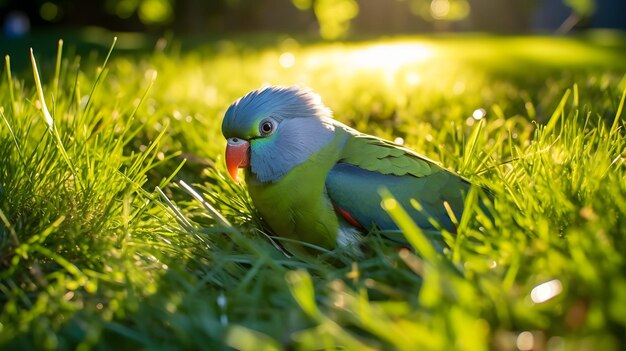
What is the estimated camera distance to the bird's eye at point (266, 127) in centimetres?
208

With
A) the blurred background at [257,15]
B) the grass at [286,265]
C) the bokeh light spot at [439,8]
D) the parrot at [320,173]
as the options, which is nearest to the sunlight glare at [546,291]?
the grass at [286,265]

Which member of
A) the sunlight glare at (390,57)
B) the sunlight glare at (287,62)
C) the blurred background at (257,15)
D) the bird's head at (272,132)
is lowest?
the bird's head at (272,132)

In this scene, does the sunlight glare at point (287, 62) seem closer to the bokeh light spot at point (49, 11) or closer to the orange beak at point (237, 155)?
the orange beak at point (237, 155)

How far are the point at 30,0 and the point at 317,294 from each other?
61.9ft

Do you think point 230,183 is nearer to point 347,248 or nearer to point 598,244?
point 347,248

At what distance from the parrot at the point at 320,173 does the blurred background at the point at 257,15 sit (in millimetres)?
13108

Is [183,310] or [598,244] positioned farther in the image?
[183,310]

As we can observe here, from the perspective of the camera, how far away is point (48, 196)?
1.86 m

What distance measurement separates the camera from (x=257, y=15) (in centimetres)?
1891

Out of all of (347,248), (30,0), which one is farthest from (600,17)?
(347,248)

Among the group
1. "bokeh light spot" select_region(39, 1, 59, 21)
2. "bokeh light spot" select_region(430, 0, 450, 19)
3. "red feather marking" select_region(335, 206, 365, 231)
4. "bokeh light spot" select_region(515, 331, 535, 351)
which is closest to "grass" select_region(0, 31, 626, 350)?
"bokeh light spot" select_region(515, 331, 535, 351)

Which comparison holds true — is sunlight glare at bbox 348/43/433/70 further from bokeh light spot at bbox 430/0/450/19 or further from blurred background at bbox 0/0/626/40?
bokeh light spot at bbox 430/0/450/19

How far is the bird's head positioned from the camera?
6.63 feet

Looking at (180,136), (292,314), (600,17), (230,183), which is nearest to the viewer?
(292,314)
